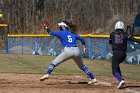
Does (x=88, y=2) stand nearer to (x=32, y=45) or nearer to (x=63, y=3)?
(x=63, y=3)

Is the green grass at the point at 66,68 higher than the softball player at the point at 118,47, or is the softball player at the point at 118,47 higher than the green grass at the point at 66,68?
the softball player at the point at 118,47

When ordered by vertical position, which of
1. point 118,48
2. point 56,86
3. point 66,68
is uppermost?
point 118,48

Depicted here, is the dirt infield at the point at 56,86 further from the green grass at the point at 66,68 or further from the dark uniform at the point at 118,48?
the green grass at the point at 66,68

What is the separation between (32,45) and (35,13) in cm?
1920

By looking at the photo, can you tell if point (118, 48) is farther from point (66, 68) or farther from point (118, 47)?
point (66, 68)

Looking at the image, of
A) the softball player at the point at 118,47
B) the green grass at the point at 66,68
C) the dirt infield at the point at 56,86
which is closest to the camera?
the dirt infield at the point at 56,86

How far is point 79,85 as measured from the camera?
13.0 m

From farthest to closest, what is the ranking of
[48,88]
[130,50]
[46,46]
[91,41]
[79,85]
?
[46,46] → [91,41] → [130,50] → [79,85] → [48,88]

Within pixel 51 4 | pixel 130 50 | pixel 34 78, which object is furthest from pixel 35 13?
pixel 34 78

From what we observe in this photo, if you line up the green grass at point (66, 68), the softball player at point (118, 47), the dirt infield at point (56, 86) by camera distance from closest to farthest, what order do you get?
the dirt infield at point (56, 86) < the softball player at point (118, 47) < the green grass at point (66, 68)

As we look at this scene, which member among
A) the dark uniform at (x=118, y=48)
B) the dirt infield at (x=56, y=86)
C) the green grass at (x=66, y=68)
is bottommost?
the green grass at (x=66, y=68)

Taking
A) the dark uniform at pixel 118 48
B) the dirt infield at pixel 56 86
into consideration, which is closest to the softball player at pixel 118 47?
the dark uniform at pixel 118 48

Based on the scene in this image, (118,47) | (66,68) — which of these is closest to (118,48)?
(118,47)

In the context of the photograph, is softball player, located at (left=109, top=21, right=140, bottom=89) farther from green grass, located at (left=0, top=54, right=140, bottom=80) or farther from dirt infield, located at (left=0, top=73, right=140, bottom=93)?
green grass, located at (left=0, top=54, right=140, bottom=80)
